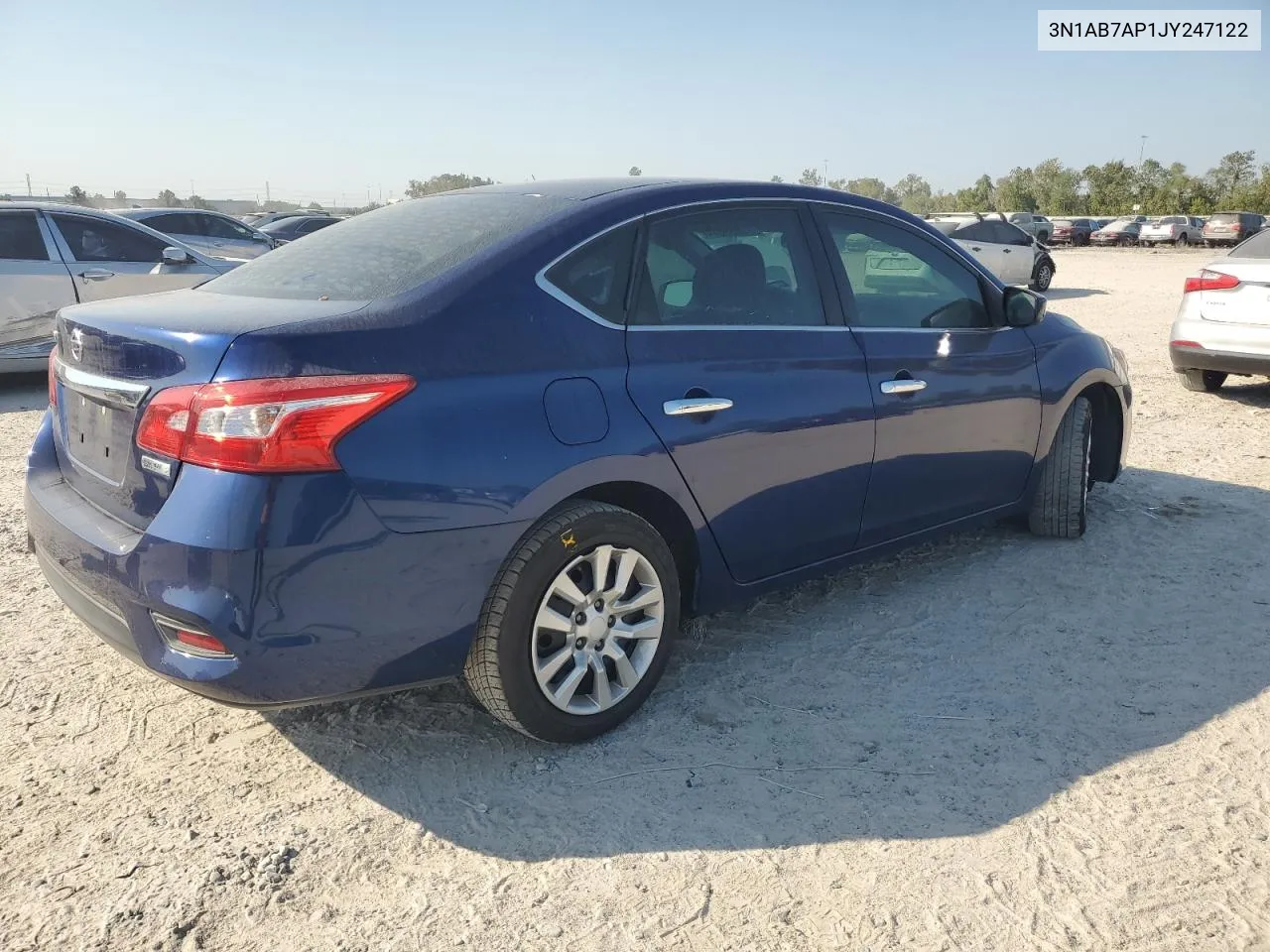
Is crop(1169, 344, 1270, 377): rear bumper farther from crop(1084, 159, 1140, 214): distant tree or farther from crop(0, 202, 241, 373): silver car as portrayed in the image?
crop(1084, 159, 1140, 214): distant tree

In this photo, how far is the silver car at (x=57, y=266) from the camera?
832 cm

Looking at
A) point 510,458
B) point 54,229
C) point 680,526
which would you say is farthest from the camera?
point 54,229

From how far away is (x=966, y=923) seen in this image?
2.36m

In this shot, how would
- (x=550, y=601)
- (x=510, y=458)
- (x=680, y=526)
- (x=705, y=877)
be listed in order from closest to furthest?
(x=705, y=877), (x=510, y=458), (x=550, y=601), (x=680, y=526)

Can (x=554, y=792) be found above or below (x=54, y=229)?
below

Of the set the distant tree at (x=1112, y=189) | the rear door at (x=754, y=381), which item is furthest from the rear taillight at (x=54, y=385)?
the distant tree at (x=1112, y=189)

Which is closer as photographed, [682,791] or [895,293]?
[682,791]

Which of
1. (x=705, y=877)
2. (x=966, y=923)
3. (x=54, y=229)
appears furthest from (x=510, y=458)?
(x=54, y=229)

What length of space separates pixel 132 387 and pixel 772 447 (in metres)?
1.92

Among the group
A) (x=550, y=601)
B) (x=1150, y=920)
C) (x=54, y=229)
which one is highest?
(x=54, y=229)

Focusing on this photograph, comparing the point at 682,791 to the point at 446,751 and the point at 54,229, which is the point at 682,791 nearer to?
the point at 446,751

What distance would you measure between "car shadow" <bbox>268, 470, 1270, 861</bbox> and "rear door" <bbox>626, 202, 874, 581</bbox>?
45 cm

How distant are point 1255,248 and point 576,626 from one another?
24.4ft

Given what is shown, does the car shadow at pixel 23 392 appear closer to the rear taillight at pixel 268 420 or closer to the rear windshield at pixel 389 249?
the rear windshield at pixel 389 249
